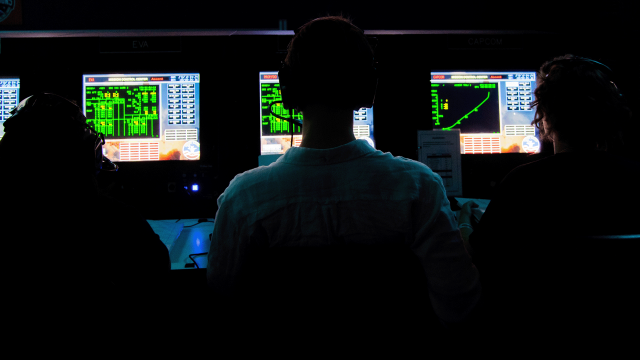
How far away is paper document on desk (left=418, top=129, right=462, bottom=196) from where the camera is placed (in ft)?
5.66

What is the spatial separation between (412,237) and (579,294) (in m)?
0.34

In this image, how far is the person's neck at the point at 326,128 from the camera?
746mm

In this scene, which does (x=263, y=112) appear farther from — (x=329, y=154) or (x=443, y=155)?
(x=329, y=154)

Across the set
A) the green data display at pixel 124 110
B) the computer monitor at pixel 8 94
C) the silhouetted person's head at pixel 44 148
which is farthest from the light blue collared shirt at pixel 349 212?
the computer monitor at pixel 8 94

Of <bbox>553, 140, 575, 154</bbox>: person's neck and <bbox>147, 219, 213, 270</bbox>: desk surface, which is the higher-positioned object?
<bbox>553, 140, 575, 154</bbox>: person's neck

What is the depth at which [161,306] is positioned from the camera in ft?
2.75

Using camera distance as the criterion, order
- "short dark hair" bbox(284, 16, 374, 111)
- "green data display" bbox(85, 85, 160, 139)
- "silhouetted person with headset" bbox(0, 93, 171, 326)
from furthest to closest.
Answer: "green data display" bbox(85, 85, 160, 139)
"short dark hair" bbox(284, 16, 374, 111)
"silhouetted person with headset" bbox(0, 93, 171, 326)

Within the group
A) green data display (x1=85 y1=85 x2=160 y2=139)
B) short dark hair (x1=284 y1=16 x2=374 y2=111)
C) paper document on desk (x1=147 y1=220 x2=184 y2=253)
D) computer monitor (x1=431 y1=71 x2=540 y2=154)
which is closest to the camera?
short dark hair (x1=284 y1=16 x2=374 y2=111)

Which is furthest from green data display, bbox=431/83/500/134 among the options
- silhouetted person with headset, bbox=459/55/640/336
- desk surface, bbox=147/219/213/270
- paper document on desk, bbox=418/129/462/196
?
desk surface, bbox=147/219/213/270

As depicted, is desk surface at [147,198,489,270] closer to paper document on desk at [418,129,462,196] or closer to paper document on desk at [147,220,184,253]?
paper document on desk at [147,220,184,253]

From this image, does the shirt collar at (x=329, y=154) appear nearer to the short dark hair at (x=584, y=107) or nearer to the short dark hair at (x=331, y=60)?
the short dark hair at (x=331, y=60)

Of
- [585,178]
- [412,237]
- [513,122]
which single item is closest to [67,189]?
[412,237]

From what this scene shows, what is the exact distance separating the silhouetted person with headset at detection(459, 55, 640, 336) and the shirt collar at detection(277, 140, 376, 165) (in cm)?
38

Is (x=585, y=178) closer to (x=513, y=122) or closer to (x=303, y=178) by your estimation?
(x=303, y=178)
